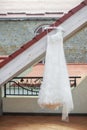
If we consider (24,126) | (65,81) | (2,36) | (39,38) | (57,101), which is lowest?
(24,126)

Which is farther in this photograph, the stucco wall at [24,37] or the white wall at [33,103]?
the stucco wall at [24,37]

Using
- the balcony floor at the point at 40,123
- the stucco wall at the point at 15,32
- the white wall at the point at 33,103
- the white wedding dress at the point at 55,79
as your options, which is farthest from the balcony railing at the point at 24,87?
the stucco wall at the point at 15,32

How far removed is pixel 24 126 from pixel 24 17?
9016 mm

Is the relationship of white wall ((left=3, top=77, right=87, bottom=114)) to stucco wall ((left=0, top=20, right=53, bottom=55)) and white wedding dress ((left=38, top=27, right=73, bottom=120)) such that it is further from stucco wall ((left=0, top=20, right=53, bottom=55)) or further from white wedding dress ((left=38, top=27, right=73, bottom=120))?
stucco wall ((left=0, top=20, right=53, bottom=55))

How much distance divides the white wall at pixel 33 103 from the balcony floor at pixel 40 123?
0.21 m

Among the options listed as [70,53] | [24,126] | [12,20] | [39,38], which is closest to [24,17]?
[12,20]

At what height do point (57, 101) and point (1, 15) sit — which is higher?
point (1, 15)

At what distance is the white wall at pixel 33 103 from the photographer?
6918 mm

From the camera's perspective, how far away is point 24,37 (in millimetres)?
14641

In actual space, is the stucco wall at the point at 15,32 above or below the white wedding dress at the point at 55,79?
above

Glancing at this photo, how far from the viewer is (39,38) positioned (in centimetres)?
407

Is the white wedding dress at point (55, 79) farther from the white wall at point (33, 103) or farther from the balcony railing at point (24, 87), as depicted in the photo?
the balcony railing at point (24, 87)

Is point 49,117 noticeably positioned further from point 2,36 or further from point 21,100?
point 2,36

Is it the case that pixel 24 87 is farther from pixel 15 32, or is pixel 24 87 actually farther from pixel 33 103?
pixel 15 32
